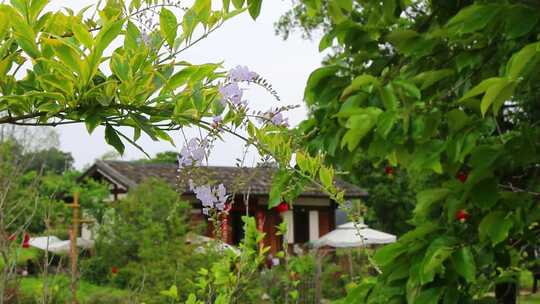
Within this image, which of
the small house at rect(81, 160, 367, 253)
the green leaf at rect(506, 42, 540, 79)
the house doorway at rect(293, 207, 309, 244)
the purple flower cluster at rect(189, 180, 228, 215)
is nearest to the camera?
the green leaf at rect(506, 42, 540, 79)

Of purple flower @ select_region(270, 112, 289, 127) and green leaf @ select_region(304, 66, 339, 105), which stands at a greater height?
green leaf @ select_region(304, 66, 339, 105)

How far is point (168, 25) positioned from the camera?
52.4 inches

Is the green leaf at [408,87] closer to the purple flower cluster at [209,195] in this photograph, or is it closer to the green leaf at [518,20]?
the green leaf at [518,20]

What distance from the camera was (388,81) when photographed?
2348mm

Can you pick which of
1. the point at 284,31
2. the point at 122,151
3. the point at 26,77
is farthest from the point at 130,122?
the point at 284,31

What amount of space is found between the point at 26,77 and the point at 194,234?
38.5 ft

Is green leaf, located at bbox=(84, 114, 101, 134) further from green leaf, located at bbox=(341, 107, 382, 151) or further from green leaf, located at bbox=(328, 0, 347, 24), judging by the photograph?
green leaf, located at bbox=(328, 0, 347, 24)

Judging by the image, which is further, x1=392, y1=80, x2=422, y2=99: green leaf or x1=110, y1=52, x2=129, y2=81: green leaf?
x1=392, y1=80, x2=422, y2=99: green leaf

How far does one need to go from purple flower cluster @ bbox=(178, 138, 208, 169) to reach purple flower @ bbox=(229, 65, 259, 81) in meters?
0.19

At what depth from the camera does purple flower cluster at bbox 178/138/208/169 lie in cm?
179

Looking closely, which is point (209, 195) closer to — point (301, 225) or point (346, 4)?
point (346, 4)

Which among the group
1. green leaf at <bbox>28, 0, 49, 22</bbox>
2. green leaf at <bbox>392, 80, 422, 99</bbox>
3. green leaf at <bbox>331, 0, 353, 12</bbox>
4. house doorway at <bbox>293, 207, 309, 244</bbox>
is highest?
house doorway at <bbox>293, 207, 309, 244</bbox>

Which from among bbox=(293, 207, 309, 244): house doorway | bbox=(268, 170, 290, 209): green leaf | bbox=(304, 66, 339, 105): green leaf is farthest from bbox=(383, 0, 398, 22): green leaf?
bbox=(293, 207, 309, 244): house doorway

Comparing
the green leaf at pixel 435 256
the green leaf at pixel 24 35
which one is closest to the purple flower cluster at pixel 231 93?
the green leaf at pixel 24 35
